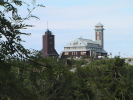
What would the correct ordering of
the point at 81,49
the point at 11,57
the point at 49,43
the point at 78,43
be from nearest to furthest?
the point at 11,57 → the point at 81,49 → the point at 78,43 → the point at 49,43

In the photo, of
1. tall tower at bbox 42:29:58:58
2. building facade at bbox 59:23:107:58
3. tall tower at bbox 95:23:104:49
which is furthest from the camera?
tall tower at bbox 95:23:104:49

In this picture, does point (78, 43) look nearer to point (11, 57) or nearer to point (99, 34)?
point (99, 34)

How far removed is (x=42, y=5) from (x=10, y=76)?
1214 millimetres

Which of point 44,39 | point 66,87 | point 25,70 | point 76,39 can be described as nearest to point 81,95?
point 66,87

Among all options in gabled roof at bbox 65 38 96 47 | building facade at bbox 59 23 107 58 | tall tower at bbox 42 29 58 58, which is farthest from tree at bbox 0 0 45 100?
tall tower at bbox 42 29 58 58

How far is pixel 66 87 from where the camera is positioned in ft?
40.4

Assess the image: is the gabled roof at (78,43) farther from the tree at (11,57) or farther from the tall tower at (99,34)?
the tree at (11,57)

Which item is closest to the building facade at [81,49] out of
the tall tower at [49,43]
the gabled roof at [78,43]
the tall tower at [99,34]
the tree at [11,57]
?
the gabled roof at [78,43]

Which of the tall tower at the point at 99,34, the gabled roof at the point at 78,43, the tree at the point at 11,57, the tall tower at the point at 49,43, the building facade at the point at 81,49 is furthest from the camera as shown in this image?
the tall tower at the point at 99,34

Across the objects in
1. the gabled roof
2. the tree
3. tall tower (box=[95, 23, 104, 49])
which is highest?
tall tower (box=[95, 23, 104, 49])

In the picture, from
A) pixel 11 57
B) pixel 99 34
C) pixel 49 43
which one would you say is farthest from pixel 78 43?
pixel 11 57

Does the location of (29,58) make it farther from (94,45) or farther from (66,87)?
(94,45)

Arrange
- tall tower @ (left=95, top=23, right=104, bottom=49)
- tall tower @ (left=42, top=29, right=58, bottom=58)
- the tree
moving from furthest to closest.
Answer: tall tower @ (left=95, top=23, right=104, bottom=49) → tall tower @ (left=42, top=29, right=58, bottom=58) → the tree

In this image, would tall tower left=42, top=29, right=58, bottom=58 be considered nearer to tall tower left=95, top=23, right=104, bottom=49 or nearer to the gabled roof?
the gabled roof
